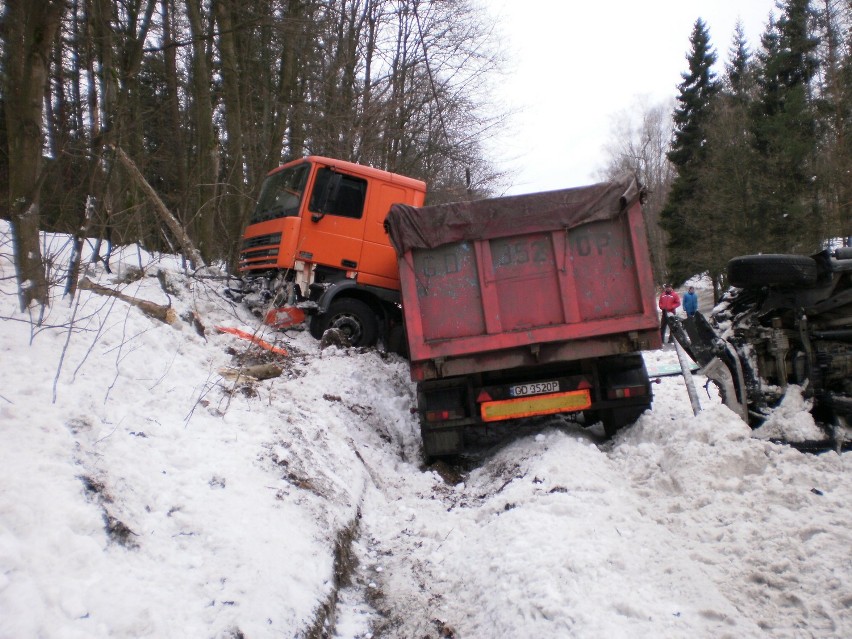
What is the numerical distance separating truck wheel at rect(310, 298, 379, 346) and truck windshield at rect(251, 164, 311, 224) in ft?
5.19

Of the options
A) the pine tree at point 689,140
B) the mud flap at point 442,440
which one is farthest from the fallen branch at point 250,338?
the pine tree at point 689,140

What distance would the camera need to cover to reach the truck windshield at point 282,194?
31.3 ft

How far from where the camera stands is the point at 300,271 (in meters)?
9.38

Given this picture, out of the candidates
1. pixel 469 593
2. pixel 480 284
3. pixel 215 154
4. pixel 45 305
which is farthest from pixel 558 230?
pixel 215 154

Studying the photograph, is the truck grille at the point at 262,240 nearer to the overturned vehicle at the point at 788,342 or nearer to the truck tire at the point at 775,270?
the overturned vehicle at the point at 788,342

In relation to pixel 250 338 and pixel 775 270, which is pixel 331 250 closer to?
pixel 250 338

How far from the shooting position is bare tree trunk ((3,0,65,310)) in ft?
15.5

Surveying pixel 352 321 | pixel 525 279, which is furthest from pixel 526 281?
pixel 352 321

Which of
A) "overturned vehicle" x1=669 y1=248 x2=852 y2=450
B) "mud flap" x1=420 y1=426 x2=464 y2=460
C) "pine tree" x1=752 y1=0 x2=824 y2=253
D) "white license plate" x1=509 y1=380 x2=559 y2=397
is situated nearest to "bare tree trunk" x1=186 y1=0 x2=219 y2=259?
"mud flap" x1=420 y1=426 x2=464 y2=460

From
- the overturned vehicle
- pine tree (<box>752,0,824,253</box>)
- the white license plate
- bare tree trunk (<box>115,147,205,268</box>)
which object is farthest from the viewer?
pine tree (<box>752,0,824,253</box>)

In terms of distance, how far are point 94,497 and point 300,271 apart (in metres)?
6.58

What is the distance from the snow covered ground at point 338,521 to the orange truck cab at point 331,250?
3.41 meters

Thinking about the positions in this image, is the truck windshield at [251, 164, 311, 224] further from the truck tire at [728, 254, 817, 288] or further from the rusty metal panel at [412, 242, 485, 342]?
the truck tire at [728, 254, 817, 288]

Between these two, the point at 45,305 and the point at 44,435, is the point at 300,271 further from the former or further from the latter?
the point at 44,435
